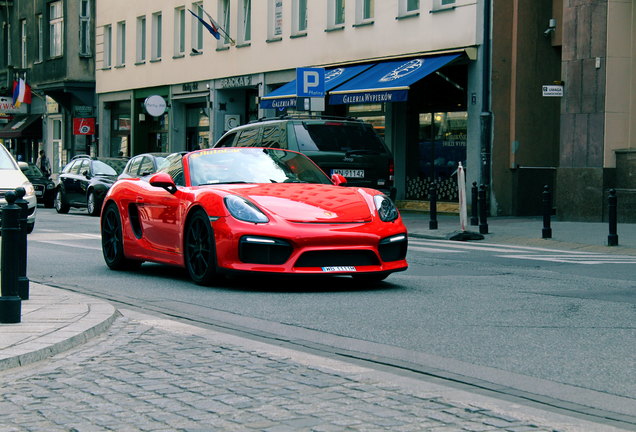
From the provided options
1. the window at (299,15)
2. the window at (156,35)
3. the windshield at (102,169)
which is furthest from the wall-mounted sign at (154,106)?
the window at (156,35)

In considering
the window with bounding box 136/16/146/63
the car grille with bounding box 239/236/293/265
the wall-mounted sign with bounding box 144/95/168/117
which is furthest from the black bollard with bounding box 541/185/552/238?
the window with bounding box 136/16/146/63

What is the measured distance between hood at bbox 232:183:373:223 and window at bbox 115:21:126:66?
1483 inches

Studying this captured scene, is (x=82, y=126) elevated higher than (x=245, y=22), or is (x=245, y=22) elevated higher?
(x=245, y=22)

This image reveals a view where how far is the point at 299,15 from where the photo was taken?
34656mm

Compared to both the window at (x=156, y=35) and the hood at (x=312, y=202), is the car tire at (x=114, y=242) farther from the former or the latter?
the window at (x=156, y=35)

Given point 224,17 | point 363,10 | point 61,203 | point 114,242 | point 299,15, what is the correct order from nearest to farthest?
point 114,242 → point 61,203 → point 363,10 → point 299,15 → point 224,17

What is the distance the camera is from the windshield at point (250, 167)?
37.7 ft

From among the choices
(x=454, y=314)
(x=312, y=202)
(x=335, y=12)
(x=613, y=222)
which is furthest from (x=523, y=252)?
(x=335, y=12)

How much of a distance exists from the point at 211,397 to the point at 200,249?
5126mm

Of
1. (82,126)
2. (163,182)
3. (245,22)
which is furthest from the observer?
(82,126)

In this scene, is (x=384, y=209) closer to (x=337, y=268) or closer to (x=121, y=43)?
(x=337, y=268)

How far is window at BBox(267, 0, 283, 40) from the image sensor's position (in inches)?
1403

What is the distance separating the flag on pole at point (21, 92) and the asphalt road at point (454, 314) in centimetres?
3901

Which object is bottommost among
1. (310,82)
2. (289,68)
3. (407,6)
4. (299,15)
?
(310,82)
